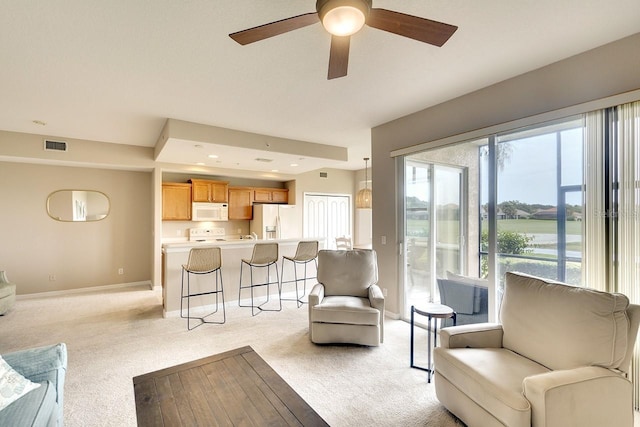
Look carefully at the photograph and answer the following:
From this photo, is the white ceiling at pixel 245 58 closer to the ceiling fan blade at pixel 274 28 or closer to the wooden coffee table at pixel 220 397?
the ceiling fan blade at pixel 274 28

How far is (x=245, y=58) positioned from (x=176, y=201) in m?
4.49

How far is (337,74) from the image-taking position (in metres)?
1.98

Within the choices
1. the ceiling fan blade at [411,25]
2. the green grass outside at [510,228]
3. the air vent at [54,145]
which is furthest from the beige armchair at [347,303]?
the air vent at [54,145]

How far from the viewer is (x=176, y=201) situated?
6023mm

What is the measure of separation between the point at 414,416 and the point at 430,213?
251 cm

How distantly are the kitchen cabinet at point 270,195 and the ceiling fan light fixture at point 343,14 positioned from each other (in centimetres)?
581

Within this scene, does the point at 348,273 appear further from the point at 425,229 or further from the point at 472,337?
the point at 472,337

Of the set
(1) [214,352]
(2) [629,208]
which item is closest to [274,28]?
(2) [629,208]

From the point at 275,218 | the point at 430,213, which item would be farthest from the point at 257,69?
the point at 275,218

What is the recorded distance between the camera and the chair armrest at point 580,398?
1482 mm

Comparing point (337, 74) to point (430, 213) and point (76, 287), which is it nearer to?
point (430, 213)

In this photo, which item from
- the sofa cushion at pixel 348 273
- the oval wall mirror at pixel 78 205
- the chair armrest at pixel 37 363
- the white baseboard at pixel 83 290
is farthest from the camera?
the oval wall mirror at pixel 78 205

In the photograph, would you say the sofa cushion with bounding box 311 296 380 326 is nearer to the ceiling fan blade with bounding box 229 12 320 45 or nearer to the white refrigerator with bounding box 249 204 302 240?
the ceiling fan blade with bounding box 229 12 320 45

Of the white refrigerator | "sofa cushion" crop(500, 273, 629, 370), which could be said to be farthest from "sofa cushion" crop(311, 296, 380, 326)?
the white refrigerator
